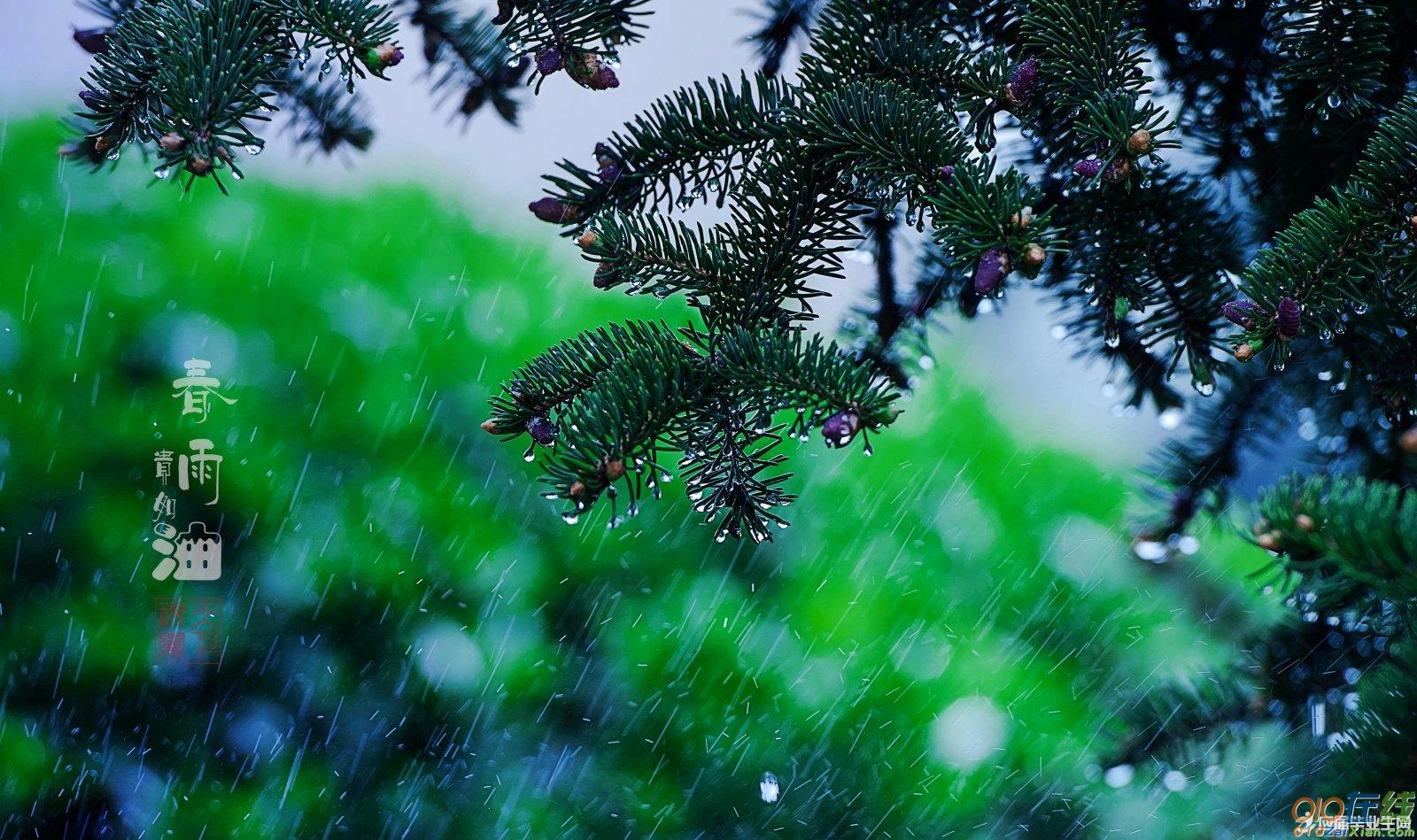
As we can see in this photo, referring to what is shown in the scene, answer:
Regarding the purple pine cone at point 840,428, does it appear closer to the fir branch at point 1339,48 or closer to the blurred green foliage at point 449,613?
the fir branch at point 1339,48

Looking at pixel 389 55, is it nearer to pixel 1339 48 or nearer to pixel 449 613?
pixel 1339 48

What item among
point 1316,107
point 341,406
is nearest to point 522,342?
point 341,406

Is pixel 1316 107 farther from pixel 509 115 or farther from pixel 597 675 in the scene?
pixel 597 675

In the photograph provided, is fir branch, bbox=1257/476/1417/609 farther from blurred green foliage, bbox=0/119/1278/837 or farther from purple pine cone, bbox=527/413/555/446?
blurred green foliage, bbox=0/119/1278/837

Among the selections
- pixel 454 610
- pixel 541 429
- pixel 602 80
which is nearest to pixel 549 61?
pixel 602 80

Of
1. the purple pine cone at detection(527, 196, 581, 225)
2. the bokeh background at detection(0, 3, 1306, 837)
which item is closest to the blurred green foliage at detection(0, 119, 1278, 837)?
the bokeh background at detection(0, 3, 1306, 837)

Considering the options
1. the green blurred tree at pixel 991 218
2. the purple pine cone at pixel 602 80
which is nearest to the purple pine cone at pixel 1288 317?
the green blurred tree at pixel 991 218
